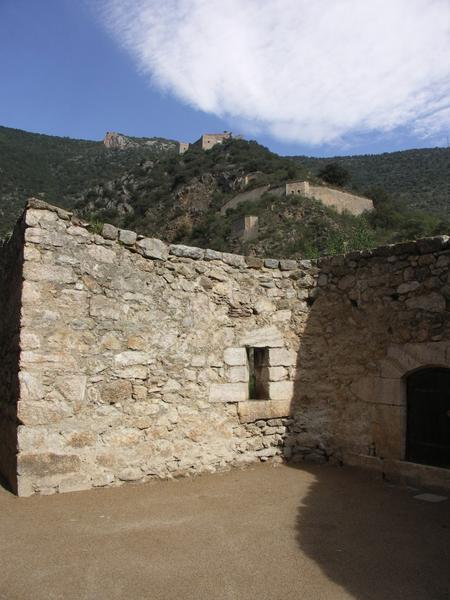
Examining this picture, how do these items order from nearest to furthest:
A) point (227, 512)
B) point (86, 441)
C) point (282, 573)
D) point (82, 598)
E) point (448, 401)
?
point (82, 598) < point (282, 573) < point (227, 512) < point (86, 441) < point (448, 401)

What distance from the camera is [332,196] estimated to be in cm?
4509

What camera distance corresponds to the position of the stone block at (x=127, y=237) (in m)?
5.75

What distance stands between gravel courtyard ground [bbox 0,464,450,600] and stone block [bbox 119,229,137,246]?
266 centimetres

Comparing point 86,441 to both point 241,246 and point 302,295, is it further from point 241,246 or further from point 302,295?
point 241,246

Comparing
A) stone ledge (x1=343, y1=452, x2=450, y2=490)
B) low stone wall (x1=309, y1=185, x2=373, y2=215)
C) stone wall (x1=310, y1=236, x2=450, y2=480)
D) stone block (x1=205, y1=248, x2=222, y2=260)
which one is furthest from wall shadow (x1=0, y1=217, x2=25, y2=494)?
low stone wall (x1=309, y1=185, x2=373, y2=215)

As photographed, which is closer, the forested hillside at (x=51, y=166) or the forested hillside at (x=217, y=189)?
the forested hillside at (x=51, y=166)

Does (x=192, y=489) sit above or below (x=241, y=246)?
below

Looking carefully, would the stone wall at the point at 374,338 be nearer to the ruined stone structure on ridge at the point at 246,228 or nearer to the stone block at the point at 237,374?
the stone block at the point at 237,374

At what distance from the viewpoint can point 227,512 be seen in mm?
4789

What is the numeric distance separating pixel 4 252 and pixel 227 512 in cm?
401

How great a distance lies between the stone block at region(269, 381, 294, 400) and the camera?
6.69 meters

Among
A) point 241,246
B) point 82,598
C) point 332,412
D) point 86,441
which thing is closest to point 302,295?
point 332,412

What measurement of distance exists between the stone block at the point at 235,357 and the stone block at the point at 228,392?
0.86 ft

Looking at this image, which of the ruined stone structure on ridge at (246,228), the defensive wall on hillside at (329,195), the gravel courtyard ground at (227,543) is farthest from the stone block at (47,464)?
the defensive wall on hillside at (329,195)
